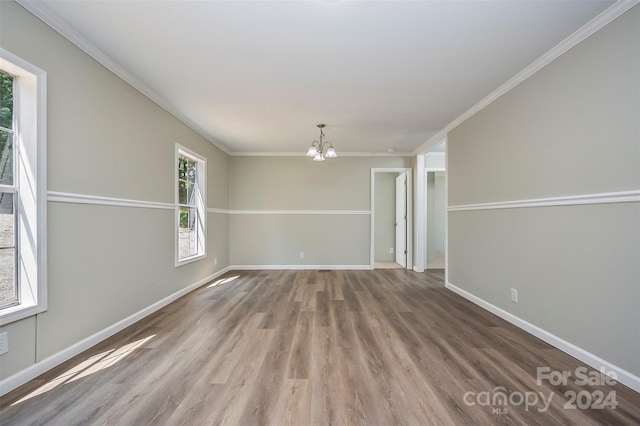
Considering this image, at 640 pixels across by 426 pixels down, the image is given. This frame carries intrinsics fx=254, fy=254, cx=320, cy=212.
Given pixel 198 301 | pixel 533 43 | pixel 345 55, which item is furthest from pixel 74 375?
pixel 533 43

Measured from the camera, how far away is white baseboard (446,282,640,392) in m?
1.57

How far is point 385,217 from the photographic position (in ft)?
21.1

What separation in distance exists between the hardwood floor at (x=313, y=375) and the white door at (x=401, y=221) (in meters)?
2.64

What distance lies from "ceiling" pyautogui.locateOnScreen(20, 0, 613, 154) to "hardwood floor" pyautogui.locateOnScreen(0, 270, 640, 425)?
7.86ft

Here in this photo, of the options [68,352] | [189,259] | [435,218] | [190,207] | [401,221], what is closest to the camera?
[68,352]

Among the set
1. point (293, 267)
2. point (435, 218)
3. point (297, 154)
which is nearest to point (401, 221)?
point (435, 218)

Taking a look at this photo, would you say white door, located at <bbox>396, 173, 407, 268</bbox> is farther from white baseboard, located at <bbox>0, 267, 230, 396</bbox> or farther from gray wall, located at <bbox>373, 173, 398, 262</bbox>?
white baseboard, located at <bbox>0, 267, 230, 396</bbox>

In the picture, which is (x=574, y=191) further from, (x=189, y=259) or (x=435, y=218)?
(x=435, y=218)

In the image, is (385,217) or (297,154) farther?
(385,217)

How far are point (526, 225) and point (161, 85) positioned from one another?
12.6 feet

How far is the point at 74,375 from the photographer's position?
168 centimetres

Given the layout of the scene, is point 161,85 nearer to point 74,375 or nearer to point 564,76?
point 74,375

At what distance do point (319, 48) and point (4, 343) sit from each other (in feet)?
9.25

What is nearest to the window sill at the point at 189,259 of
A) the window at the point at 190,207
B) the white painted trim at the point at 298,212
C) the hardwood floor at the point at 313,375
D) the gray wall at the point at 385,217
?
the window at the point at 190,207
